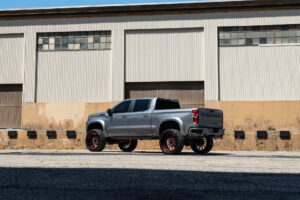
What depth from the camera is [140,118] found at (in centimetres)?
1393

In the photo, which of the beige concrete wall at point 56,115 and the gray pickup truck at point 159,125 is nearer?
the gray pickup truck at point 159,125

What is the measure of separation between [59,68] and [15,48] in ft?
10.7

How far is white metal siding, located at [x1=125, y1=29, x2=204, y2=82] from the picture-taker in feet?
74.3

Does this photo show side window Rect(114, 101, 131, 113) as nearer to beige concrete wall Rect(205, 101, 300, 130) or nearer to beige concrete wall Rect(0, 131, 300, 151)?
beige concrete wall Rect(0, 131, 300, 151)

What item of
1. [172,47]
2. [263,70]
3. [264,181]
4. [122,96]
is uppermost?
[172,47]

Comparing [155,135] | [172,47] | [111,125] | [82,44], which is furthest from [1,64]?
[155,135]

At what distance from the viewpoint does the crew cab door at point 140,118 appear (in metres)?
13.7

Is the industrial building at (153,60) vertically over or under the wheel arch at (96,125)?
over

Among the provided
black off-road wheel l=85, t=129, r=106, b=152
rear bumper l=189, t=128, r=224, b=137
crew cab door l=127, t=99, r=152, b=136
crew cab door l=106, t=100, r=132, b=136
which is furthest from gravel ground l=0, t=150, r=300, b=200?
black off-road wheel l=85, t=129, r=106, b=152

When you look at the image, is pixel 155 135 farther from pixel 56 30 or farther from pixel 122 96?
pixel 56 30

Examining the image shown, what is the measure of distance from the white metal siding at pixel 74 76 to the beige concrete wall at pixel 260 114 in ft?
22.4

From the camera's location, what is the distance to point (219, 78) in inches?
876

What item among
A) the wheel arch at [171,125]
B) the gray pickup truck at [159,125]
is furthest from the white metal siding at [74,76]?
the wheel arch at [171,125]

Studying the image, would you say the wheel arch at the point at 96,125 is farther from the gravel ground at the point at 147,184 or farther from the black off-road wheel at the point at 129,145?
the gravel ground at the point at 147,184
